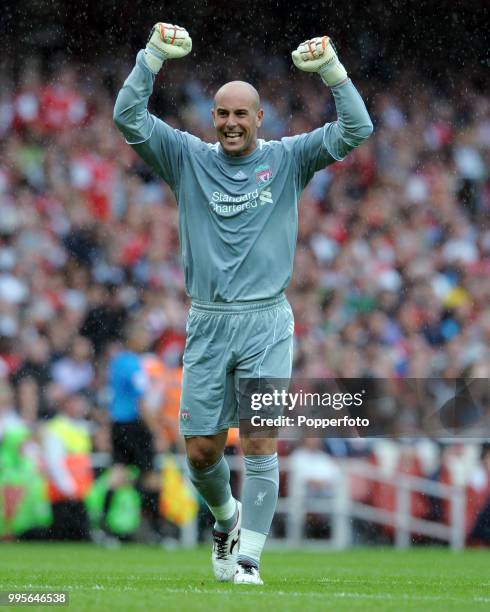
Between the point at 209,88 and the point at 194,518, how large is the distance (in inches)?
301

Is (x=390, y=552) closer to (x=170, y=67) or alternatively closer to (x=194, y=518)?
(x=194, y=518)

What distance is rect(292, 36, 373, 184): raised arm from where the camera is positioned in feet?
18.5

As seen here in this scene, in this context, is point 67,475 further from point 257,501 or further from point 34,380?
point 257,501

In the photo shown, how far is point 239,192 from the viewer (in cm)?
569

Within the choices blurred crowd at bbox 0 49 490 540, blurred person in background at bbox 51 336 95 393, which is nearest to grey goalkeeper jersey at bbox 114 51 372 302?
blurred crowd at bbox 0 49 490 540

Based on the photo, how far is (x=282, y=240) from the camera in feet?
18.7

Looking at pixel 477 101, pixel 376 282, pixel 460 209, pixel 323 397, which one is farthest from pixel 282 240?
pixel 477 101

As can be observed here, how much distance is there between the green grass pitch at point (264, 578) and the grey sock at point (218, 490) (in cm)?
26

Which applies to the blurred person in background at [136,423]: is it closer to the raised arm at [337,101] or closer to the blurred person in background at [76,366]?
the blurred person in background at [76,366]

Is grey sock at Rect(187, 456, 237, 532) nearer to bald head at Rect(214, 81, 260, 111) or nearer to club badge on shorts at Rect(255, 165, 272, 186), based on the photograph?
club badge on shorts at Rect(255, 165, 272, 186)

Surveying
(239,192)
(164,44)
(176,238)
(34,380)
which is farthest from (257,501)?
(176,238)

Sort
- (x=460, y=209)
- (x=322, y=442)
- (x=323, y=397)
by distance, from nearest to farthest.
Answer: (x=323, y=397) → (x=322, y=442) → (x=460, y=209)

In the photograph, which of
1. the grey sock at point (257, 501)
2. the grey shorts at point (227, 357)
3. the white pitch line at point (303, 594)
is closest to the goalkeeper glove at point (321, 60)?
the grey shorts at point (227, 357)

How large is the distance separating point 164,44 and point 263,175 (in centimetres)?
63
